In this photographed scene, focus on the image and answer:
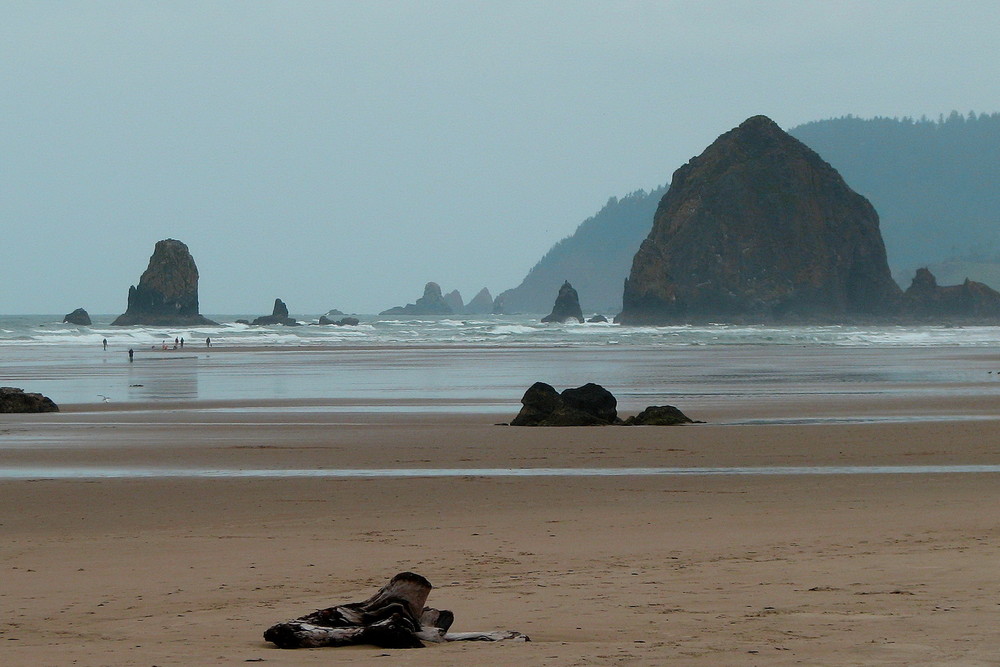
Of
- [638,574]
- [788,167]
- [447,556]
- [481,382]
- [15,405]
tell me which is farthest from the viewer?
[788,167]

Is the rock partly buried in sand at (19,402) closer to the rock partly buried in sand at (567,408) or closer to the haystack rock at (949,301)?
the rock partly buried in sand at (567,408)

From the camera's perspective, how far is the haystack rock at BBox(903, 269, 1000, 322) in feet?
432

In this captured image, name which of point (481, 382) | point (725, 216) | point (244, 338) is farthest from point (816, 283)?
point (481, 382)

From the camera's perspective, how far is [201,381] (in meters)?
33.8

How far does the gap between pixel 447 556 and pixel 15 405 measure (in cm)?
1677

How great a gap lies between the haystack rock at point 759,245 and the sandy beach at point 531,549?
358 ft

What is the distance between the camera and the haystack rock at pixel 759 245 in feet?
419

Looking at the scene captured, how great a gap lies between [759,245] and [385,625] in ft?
446

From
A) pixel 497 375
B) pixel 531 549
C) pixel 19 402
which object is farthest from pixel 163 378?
pixel 531 549

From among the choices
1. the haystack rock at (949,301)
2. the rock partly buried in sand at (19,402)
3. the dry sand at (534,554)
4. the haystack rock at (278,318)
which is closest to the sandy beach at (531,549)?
the dry sand at (534,554)

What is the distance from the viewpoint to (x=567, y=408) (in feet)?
61.2

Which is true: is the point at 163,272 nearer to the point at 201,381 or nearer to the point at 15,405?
the point at 201,381

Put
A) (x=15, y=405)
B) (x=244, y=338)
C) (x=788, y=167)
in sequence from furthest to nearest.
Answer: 1. (x=788, y=167)
2. (x=244, y=338)
3. (x=15, y=405)

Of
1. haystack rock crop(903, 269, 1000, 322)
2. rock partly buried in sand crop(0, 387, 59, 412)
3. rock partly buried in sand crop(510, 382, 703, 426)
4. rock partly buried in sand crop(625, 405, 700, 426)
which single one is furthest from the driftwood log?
haystack rock crop(903, 269, 1000, 322)
